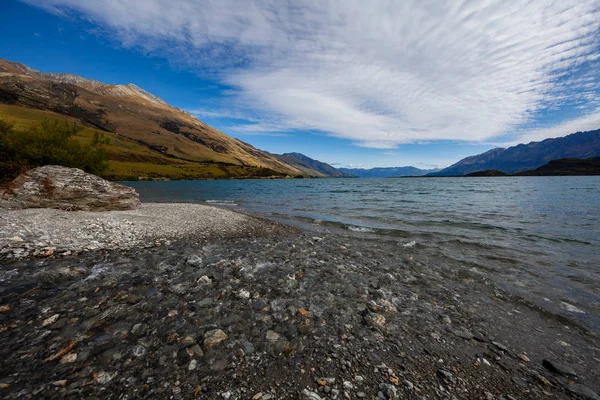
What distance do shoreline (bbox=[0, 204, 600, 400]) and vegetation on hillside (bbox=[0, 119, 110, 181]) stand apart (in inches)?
1209

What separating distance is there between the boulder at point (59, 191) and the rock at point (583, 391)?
28.3m

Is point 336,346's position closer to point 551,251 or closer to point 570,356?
point 570,356

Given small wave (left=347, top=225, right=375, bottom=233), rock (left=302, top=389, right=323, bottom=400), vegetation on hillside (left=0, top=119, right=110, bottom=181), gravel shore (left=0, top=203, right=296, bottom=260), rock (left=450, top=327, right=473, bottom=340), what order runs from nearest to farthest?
rock (left=302, top=389, right=323, bottom=400) < rock (left=450, top=327, right=473, bottom=340) < gravel shore (left=0, top=203, right=296, bottom=260) < small wave (left=347, top=225, right=375, bottom=233) < vegetation on hillside (left=0, top=119, right=110, bottom=181)

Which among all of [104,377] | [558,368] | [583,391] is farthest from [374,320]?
[104,377]

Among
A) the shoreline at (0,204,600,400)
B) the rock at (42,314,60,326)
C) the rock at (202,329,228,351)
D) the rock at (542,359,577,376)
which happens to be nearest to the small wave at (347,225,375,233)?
the shoreline at (0,204,600,400)

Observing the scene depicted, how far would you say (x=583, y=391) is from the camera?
4.81 m

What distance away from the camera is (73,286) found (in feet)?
24.9

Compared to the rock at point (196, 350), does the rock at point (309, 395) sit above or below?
below

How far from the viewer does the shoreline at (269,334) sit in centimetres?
434

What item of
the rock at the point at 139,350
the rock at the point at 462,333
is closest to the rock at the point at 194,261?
the rock at the point at 139,350

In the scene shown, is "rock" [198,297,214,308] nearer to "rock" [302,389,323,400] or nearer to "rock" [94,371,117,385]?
"rock" [94,371,117,385]

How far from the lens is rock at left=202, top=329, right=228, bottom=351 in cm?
529

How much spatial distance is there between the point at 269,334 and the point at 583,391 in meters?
6.47

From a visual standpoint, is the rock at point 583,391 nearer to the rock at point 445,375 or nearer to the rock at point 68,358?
the rock at point 445,375
